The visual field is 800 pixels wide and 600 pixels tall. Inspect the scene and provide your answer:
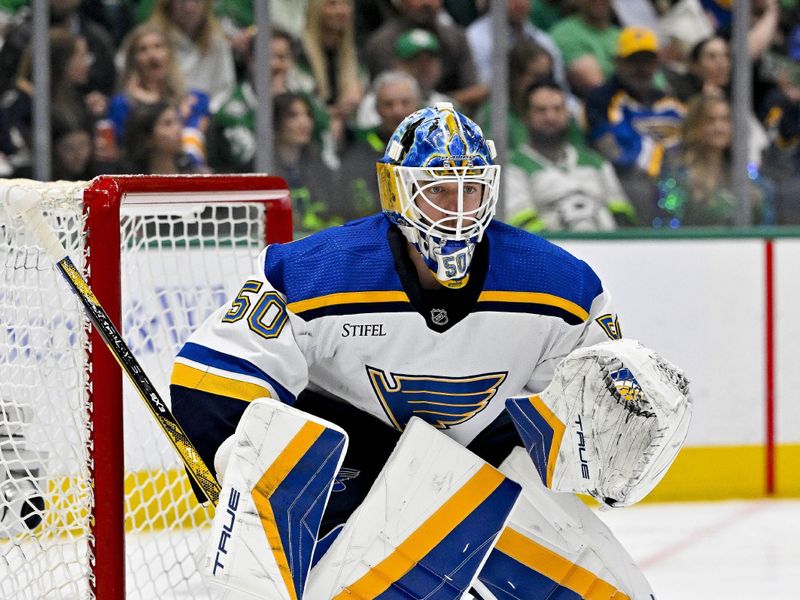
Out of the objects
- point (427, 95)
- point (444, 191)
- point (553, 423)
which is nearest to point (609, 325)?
point (553, 423)

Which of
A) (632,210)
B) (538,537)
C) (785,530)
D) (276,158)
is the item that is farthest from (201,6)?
(538,537)

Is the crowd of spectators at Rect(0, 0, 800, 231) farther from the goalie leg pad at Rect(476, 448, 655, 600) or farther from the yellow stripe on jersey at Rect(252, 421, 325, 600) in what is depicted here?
the yellow stripe on jersey at Rect(252, 421, 325, 600)

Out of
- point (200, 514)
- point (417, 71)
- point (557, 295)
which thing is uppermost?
point (417, 71)

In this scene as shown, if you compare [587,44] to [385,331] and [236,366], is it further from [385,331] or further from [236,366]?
[236,366]

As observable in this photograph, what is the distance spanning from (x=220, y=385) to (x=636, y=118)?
291 centimetres

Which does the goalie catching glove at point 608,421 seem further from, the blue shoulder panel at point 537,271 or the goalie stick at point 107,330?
the goalie stick at point 107,330

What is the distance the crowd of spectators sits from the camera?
392 cm

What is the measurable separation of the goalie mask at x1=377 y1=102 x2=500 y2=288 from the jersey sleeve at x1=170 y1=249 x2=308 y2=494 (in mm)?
212

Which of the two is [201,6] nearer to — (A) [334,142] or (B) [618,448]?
(A) [334,142]

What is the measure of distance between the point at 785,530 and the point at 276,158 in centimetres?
178

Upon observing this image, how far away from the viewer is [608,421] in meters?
1.89

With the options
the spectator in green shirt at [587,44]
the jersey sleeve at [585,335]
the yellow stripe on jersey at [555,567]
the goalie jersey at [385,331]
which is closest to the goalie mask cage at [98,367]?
the goalie jersey at [385,331]

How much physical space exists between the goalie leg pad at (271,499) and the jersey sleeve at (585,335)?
15.4 inches

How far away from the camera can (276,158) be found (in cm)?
409
